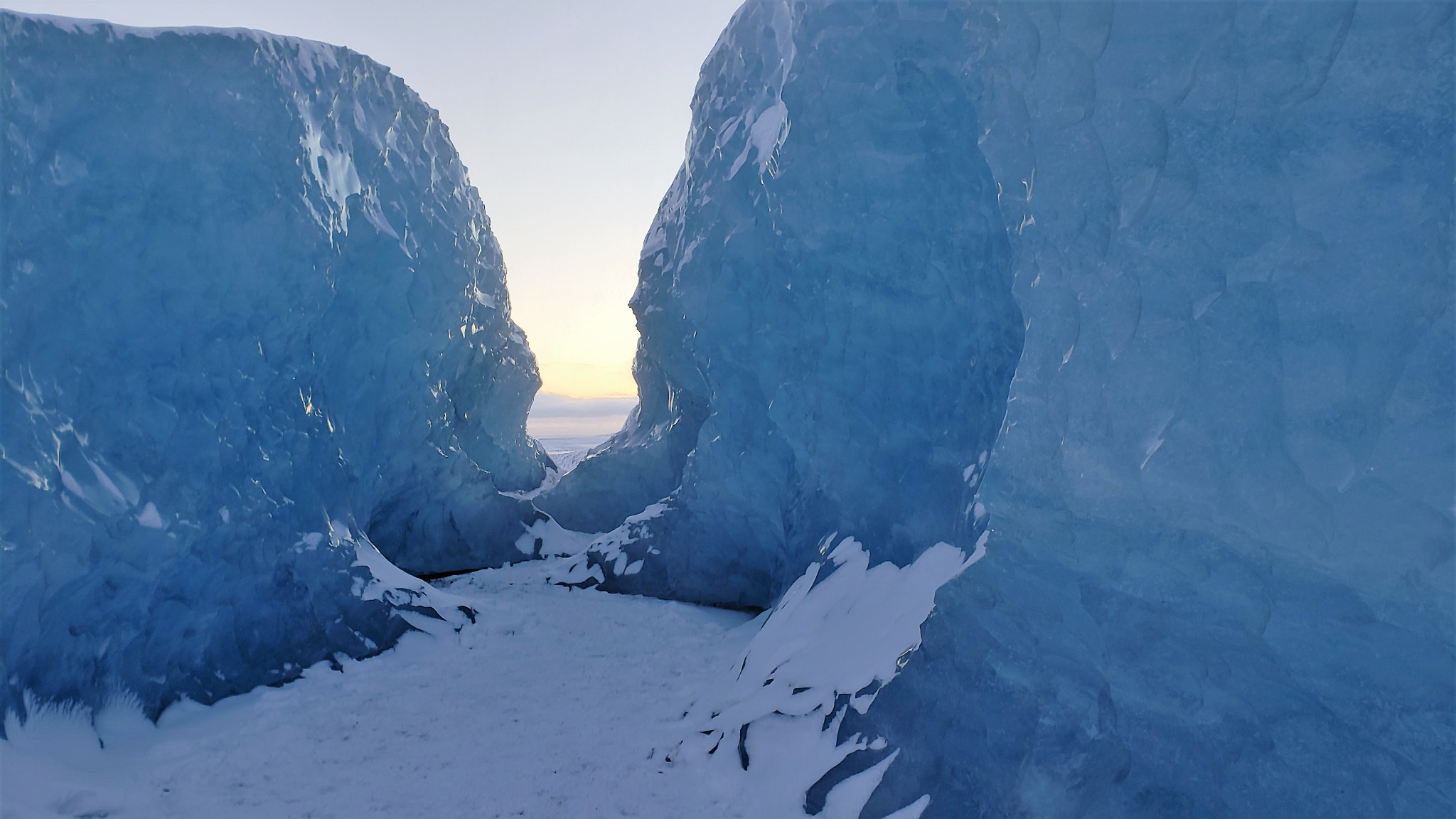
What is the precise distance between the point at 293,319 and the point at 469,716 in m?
3.39

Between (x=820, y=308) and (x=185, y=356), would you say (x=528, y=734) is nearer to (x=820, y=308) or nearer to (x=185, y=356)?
(x=185, y=356)

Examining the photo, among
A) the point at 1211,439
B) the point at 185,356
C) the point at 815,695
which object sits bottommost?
the point at 815,695

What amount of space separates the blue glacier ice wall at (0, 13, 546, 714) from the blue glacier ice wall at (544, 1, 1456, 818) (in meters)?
4.03

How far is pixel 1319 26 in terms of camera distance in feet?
7.57

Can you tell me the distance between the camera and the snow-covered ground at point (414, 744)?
337 centimetres

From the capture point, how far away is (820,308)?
6.30 meters

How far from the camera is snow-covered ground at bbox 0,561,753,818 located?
3.37 meters

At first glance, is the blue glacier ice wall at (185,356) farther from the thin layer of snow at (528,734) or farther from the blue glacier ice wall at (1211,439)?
the blue glacier ice wall at (1211,439)

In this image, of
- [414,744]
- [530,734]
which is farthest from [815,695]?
[414,744]

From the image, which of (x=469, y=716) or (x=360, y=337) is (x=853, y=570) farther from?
(x=360, y=337)

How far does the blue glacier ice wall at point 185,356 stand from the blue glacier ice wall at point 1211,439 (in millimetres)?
4032

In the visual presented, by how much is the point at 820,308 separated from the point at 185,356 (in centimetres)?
463

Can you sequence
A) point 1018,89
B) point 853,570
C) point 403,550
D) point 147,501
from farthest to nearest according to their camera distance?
point 403,550 → point 853,570 → point 147,501 → point 1018,89

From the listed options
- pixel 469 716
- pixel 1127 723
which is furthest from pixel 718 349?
pixel 1127 723
